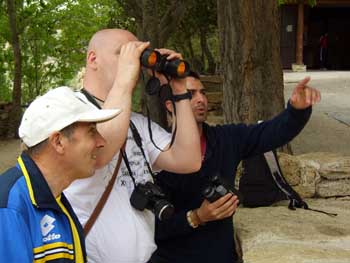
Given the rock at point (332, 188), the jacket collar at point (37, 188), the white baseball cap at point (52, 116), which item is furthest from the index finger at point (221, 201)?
the rock at point (332, 188)

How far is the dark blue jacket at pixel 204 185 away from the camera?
2.85 meters

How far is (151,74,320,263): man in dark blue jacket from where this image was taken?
2768 millimetres

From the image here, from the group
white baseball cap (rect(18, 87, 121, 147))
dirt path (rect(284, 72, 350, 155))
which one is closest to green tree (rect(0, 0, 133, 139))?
dirt path (rect(284, 72, 350, 155))

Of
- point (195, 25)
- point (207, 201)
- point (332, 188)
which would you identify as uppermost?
point (195, 25)

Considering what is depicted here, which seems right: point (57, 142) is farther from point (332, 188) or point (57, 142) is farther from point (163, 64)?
point (332, 188)

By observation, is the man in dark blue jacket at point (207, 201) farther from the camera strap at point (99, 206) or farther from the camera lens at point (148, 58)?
the camera lens at point (148, 58)

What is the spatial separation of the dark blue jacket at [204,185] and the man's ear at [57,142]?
3.79 ft

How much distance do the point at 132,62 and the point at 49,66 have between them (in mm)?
13957

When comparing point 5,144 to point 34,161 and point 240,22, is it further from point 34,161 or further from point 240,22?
point 34,161

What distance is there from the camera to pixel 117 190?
227 cm

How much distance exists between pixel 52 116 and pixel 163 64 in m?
0.76

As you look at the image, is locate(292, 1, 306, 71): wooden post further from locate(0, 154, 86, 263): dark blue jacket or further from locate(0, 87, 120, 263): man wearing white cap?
locate(0, 154, 86, 263): dark blue jacket

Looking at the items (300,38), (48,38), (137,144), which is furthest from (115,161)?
(300,38)

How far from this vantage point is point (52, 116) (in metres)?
1.76
